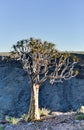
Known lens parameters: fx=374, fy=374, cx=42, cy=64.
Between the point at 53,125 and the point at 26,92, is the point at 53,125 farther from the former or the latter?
the point at 26,92

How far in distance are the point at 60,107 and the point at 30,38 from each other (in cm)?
1509

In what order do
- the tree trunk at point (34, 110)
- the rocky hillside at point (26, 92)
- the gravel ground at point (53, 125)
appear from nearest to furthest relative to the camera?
1. the gravel ground at point (53, 125)
2. the tree trunk at point (34, 110)
3. the rocky hillside at point (26, 92)

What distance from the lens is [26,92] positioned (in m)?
37.4

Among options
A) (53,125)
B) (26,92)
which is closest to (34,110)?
(53,125)

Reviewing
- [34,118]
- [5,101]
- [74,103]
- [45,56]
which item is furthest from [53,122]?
[5,101]

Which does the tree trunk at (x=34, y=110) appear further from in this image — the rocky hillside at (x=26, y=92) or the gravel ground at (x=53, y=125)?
the rocky hillside at (x=26, y=92)

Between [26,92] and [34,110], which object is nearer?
[34,110]

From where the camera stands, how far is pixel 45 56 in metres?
21.5

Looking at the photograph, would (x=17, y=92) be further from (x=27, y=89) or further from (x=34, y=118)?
(x=34, y=118)

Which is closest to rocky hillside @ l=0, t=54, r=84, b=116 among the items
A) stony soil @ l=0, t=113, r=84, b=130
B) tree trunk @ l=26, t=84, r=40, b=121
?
tree trunk @ l=26, t=84, r=40, b=121

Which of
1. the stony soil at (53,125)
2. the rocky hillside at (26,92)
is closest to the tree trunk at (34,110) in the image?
the stony soil at (53,125)

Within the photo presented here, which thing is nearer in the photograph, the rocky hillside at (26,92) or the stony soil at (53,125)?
the stony soil at (53,125)

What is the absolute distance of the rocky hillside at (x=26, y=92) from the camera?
1382 inches

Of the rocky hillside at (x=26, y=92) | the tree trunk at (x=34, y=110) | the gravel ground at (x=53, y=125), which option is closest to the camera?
the gravel ground at (x=53, y=125)
